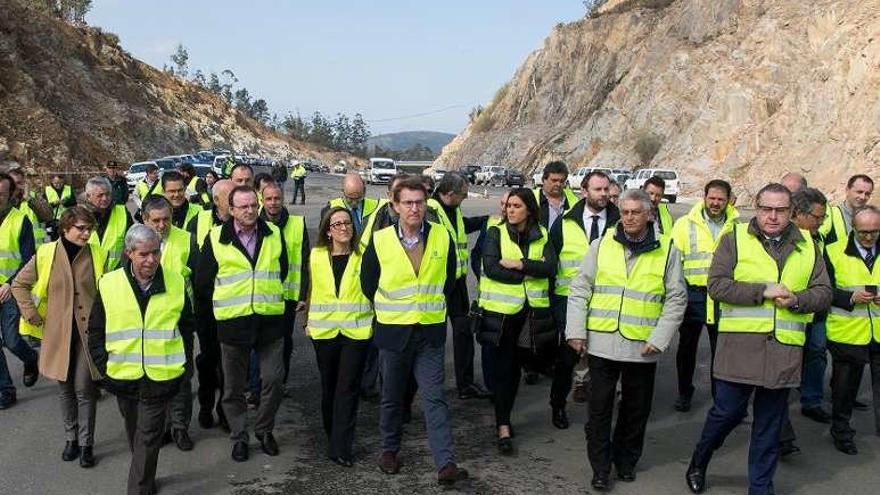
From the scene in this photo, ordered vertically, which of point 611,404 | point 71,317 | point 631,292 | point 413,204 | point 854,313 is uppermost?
point 413,204

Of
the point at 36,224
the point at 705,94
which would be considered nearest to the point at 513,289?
the point at 36,224

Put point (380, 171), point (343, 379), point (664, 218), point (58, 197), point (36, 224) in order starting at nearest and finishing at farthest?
point (343, 379) → point (664, 218) → point (36, 224) → point (58, 197) → point (380, 171)

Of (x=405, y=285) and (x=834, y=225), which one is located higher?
(x=834, y=225)

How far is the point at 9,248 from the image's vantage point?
279 inches

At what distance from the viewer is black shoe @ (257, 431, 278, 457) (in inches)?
229

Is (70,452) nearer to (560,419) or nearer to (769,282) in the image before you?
(560,419)

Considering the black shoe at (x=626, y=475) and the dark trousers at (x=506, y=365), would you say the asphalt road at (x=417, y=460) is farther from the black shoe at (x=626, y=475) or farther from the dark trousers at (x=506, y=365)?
the dark trousers at (x=506, y=365)

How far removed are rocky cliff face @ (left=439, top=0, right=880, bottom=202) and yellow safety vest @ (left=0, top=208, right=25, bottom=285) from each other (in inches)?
1069

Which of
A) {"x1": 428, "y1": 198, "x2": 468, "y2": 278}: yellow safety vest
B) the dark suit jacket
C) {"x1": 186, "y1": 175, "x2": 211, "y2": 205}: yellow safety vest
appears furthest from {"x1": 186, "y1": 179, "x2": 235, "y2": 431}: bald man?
A: {"x1": 186, "y1": 175, "x2": 211, "y2": 205}: yellow safety vest

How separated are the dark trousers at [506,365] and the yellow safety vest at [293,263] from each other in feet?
4.93

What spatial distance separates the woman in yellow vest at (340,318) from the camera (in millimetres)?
5645

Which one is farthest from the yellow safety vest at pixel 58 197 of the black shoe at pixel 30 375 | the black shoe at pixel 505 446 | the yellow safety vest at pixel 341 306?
the black shoe at pixel 505 446

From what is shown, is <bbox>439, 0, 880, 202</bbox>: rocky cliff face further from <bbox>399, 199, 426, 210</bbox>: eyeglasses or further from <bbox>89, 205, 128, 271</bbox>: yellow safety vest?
<bbox>89, 205, 128, 271</bbox>: yellow safety vest

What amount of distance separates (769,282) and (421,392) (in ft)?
7.32
